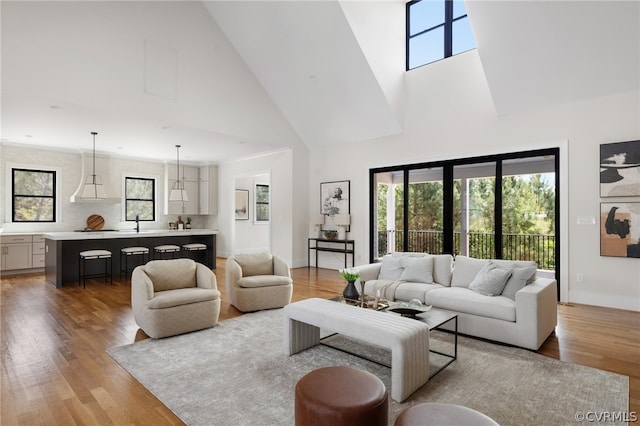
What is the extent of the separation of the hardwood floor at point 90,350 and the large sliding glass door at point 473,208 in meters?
1.20

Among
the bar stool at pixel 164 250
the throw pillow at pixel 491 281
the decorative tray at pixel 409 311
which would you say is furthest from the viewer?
the bar stool at pixel 164 250

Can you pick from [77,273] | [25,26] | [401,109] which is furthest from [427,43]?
[77,273]

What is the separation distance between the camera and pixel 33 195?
802cm

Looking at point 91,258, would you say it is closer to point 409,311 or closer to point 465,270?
point 409,311

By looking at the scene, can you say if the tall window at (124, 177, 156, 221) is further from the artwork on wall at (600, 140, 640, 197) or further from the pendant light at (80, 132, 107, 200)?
the artwork on wall at (600, 140, 640, 197)

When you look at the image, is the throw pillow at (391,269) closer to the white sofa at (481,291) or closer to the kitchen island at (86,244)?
the white sofa at (481,291)

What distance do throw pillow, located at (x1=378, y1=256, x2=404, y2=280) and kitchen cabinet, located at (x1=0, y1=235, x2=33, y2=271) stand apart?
7159 mm

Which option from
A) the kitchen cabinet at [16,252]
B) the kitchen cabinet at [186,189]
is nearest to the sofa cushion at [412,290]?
the kitchen cabinet at [16,252]

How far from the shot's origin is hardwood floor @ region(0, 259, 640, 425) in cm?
233

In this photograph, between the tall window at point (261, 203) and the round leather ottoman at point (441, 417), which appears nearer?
the round leather ottoman at point (441, 417)

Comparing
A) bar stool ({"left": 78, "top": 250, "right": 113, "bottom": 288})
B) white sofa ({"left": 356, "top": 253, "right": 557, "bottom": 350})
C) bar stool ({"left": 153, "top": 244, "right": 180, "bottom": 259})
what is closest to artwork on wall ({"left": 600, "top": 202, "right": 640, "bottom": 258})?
white sofa ({"left": 356, "top": 253, "right": 557, "bottom": 350})

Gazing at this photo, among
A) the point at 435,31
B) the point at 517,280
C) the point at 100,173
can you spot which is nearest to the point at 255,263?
the point at 517,280

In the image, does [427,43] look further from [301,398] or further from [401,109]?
[301,398]

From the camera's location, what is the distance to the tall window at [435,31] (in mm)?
6160
